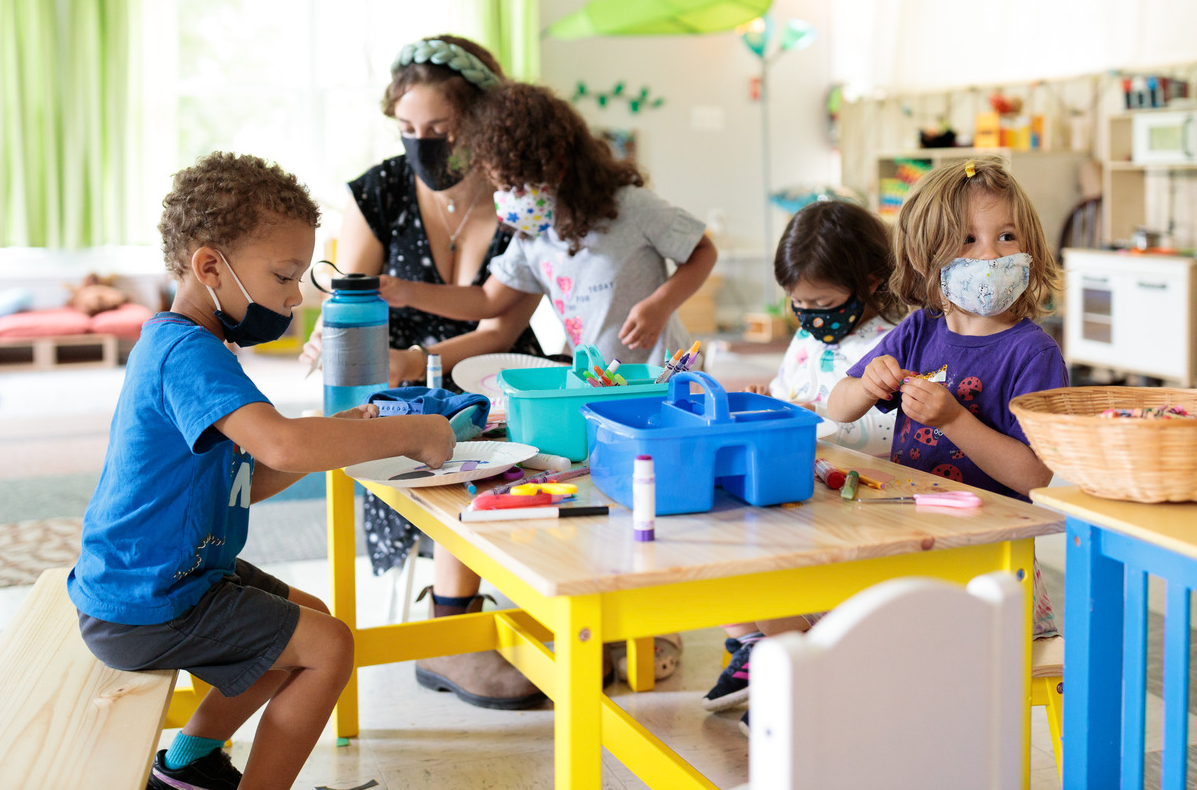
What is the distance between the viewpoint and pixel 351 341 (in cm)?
178

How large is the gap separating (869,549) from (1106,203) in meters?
5.17

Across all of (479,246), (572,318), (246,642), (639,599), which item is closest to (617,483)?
(639,599)

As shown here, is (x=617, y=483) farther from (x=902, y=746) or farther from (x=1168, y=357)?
(x=1168, y=357)

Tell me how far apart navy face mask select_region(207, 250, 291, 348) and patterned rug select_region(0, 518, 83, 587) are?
1.75 m

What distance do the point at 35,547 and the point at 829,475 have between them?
8.53ft

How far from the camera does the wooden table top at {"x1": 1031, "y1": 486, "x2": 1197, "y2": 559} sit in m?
1.01

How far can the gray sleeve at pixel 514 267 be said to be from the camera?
2.27m

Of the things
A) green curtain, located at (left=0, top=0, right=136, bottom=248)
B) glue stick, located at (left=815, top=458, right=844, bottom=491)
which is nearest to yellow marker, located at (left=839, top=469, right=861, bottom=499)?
glue stick, located at (left=815, top=458, right=844, bottom=491)

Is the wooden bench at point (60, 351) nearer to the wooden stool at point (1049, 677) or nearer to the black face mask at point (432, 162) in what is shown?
the black face mask at point (432, 162)

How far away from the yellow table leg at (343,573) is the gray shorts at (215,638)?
49 centimetres

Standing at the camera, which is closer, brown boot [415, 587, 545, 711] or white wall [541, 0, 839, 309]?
brown boot [415, 587, 545, 711]

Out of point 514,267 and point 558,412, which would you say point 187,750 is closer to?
point 558,412

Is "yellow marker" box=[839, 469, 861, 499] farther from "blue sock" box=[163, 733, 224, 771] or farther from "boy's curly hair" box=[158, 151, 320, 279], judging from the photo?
"blue sock" box=[163, 733, 224, 771]

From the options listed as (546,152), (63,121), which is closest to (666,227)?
(546,152)
